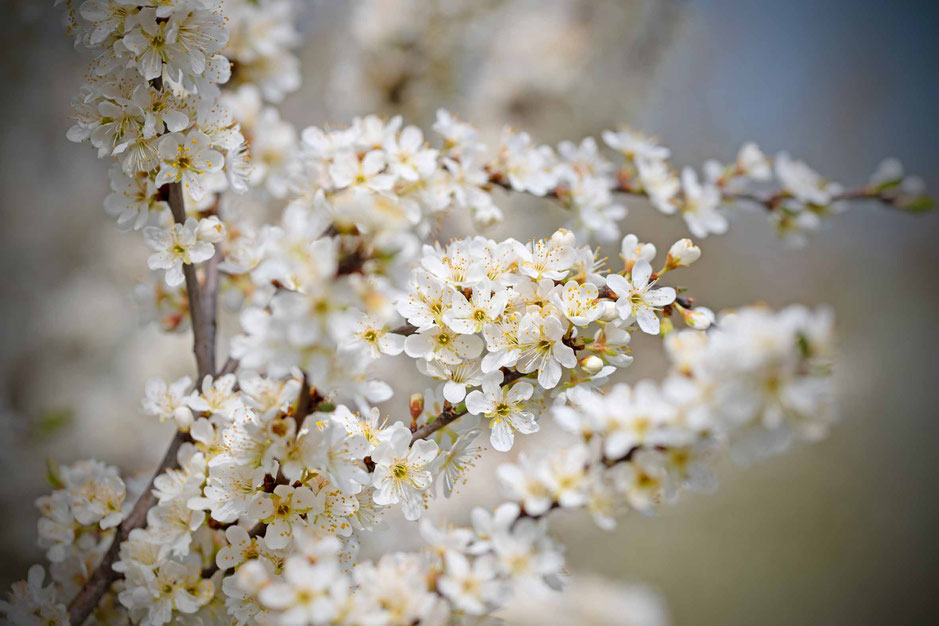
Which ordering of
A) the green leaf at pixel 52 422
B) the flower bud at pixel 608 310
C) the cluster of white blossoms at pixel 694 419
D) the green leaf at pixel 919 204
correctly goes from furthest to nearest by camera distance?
the green leaf at pixel 52 422
the green leaf at pixel 919 204
the flower bud at pixel 608 310
the cluster of white blossoms at pixel 694 419

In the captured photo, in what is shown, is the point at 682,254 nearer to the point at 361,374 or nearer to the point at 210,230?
the point at 361,374

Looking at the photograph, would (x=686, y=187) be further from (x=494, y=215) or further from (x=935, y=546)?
(x=935, y=546)

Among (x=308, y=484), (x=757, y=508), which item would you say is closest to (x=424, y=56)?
(x=308, y=484)

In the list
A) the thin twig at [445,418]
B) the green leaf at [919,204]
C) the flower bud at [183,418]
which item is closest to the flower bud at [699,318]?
the thin twig at [445,418]

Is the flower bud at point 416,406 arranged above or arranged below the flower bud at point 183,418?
above

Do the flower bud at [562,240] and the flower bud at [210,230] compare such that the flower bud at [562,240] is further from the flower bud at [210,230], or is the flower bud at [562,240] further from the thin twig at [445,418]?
the flower bud at [210,230]

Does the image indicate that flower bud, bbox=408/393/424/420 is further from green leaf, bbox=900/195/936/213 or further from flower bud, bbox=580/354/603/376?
green leaf, bbox=900/195/936/213

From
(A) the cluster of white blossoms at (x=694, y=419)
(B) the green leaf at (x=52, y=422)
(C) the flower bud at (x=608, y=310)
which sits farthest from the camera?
(B) the green leaf at (x=52, y=422)
